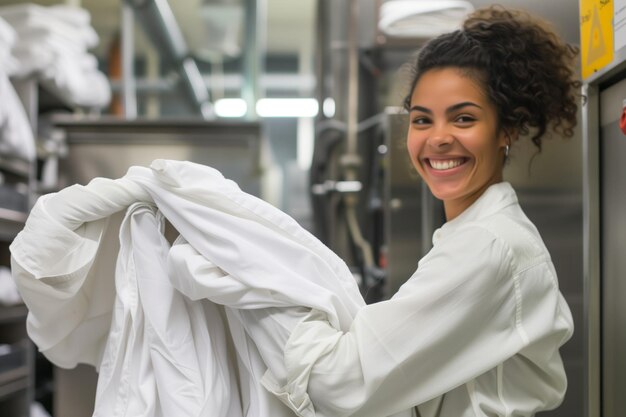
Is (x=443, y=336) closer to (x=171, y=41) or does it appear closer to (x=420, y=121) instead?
(x=420, y=121)

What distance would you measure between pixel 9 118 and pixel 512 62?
1.95 m

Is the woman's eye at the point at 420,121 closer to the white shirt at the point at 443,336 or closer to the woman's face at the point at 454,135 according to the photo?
the woman's face at the point at 454,135

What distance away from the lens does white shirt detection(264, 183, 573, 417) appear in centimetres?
106

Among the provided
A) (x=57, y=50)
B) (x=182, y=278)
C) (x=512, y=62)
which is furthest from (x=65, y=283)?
(x=57, y=50)

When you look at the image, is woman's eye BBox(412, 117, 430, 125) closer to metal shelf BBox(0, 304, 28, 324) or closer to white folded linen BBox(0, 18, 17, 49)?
white folded linen BBox(0, 18, 17, 49)

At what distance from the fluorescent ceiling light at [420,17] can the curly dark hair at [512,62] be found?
1208 millimetres

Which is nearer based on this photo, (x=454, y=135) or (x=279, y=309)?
(x=279, y=309)

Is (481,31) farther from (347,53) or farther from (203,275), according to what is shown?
(347,53)

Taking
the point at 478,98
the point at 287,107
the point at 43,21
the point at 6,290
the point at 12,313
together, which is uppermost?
the point at 43,21

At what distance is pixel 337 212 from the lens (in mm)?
3127

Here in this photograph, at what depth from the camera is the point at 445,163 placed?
125 centimetres

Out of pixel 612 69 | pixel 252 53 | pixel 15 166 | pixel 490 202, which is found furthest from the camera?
pixel 252 53

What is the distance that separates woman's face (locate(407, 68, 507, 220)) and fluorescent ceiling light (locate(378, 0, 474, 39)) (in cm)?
131

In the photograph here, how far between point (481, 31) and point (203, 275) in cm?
63
